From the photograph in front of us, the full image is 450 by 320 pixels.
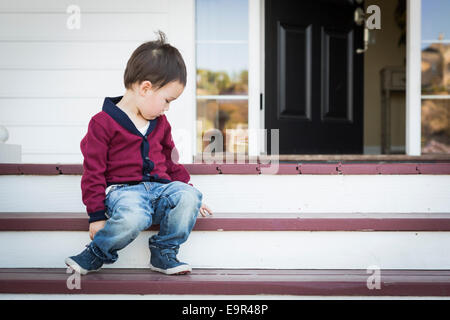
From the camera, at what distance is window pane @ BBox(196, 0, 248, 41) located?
11.3 ft

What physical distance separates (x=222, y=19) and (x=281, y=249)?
234cm

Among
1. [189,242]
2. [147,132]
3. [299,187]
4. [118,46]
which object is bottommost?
[189,242]

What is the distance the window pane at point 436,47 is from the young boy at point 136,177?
2.59 m

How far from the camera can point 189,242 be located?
5.31ft

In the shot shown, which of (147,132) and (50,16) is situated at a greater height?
(50,16)

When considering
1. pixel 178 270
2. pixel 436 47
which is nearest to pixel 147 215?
pixel 178 270

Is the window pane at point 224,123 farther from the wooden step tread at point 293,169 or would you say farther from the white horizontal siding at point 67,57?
the wooden step tread at point 293,169

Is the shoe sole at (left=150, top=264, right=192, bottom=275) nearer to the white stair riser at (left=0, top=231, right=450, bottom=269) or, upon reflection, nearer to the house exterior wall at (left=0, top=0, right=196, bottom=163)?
the white stair riser at (left=0, top=231, right=450, bottom=269)

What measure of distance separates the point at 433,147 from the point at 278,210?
324 centimetres

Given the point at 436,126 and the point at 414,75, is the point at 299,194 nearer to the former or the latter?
Result: the point at 414,75

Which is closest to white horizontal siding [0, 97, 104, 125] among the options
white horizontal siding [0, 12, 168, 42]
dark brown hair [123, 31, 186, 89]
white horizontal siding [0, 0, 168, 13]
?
white horizontal siding [0, 12, 168, 42]

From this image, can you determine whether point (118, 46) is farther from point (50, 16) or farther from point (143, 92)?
point (143, 92)

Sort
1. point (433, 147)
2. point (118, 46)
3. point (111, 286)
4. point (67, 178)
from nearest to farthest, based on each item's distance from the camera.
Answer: point (111, 286) < point (67, 178) < point (118, 46) < point (433, 147)
